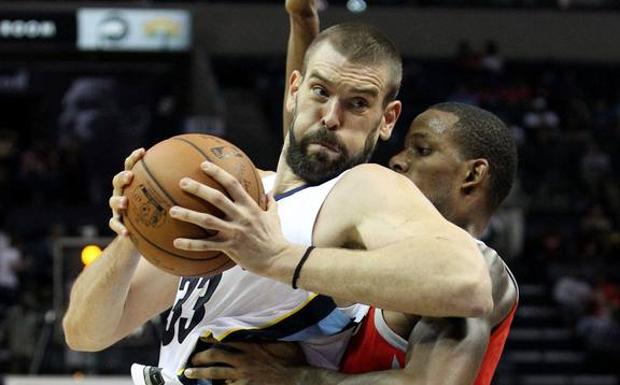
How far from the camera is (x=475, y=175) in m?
3.66

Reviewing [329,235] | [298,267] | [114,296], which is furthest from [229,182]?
[114,296]

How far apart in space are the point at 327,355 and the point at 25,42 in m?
11.8

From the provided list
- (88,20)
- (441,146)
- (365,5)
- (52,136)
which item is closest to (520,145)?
(365,5)

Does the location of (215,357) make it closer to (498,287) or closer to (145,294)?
(145,294)

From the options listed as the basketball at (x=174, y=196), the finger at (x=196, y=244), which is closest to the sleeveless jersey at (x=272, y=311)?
the basketball at (x=174, y=196)

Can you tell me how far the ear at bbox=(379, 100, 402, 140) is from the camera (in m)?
3.46

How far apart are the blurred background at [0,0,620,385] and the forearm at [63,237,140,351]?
599cm

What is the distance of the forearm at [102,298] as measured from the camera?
327 centimetres

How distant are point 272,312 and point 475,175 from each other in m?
0.81

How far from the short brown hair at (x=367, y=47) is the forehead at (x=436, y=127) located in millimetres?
248

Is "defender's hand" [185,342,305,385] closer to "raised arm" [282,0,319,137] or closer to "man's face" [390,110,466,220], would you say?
"man's face" [390,110,466,220]

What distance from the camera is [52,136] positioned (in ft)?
61.3

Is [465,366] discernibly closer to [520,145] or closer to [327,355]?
[327,355]

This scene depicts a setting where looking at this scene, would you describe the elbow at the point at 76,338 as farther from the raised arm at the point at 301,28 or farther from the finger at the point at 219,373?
the raised arm at the point at 301,28
